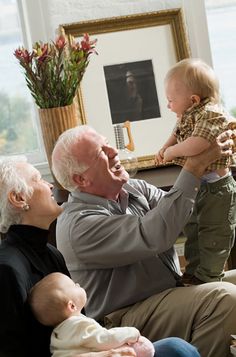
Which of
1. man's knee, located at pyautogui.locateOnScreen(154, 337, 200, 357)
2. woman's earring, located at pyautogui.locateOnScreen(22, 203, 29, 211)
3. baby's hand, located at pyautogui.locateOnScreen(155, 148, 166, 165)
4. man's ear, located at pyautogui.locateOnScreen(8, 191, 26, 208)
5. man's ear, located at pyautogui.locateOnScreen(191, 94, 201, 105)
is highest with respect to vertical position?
man's ear, located at pyautogui.locateOnScreen(191, 94, 201, 105)

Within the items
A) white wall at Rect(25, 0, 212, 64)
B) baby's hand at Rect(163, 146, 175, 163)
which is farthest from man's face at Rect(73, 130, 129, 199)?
white wall at Rect(25, 0, 212, 64)

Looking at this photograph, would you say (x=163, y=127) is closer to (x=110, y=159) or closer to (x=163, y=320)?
(x=110, y=159)

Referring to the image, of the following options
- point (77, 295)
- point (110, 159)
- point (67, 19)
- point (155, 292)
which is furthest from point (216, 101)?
point (67, 19)

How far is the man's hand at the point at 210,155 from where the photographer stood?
2.53m

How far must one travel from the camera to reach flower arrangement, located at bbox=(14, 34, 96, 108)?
3398 mm

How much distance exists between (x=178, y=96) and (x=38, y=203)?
78cm

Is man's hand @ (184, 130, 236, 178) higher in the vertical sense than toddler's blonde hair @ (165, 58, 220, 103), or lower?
lower

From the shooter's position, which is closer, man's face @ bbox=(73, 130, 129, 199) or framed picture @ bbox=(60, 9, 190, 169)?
man's face @ bbox=(73, 130, 129, 199)

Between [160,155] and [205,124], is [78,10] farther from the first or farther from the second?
[205,124]

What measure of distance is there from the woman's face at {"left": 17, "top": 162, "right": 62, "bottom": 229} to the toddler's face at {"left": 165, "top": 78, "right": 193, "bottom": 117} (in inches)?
27.2

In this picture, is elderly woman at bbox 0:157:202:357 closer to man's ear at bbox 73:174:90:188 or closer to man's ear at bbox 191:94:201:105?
man's ear at bbox 73:174:90:188

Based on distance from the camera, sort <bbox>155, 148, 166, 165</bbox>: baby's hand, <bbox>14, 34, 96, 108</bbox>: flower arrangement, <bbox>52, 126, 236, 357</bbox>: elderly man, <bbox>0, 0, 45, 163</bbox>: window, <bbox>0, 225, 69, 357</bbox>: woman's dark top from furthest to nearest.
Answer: <bbox>0, 0, 45, 163</bbox>: window < <bbox>14, 34, 96, 108</bbox>: flower arrangement < <bbox>155, 148, 166, 165</bbox>: baby's hand < <bbox>52, 126, 236, 357</bbox>: elderly man < <bbox>0, 225, 69, 357</bbox>: woman's dark top

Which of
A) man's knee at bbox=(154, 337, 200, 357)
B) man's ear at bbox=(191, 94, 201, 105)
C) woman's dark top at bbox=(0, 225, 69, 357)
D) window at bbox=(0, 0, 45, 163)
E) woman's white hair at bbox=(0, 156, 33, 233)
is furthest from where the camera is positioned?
window at bbox=(0, 0, 45, 163)

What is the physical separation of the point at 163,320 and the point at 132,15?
1.87 m
